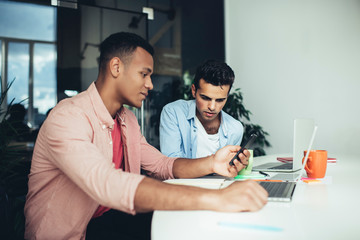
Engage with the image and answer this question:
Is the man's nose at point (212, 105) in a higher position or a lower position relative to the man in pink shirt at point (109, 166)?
higher

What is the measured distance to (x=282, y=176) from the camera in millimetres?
1416

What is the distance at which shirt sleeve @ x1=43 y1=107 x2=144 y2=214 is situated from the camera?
2.84 ft

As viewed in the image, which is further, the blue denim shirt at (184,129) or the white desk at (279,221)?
the blue denim shirt at (184,129)

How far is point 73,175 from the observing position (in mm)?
969

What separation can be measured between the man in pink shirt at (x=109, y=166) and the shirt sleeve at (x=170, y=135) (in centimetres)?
32

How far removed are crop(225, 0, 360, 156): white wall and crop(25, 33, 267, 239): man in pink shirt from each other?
83.0 inches

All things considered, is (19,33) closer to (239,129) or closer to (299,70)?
(239,129)

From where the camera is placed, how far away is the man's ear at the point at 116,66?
140 centimetres

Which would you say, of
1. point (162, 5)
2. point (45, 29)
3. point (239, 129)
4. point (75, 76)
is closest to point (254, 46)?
point (162, 5)

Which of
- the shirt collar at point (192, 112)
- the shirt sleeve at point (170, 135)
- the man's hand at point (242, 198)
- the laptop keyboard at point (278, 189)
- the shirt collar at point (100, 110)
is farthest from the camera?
the shirt collar at point (192, 112)

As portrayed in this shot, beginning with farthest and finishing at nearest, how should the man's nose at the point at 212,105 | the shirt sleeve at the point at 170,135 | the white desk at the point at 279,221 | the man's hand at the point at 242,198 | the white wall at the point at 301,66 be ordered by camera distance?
the white wall at the point at 301,66 < the man's nose at the point at 212,105 < the shirt sleeve at the point at 170,135 < the man's hand at the point at 242,198 < the white desk at the point at 279,221

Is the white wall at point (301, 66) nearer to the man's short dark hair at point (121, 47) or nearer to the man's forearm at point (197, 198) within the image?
the man's short dark hair at point (121, 47)


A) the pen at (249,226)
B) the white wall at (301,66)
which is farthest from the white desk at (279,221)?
the white wall at (301,66)

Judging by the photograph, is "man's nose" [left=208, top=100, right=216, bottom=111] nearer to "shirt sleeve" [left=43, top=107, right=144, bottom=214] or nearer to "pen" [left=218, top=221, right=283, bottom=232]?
"shirt sleeve" [left=43, top=107, right=144, bottom=214]
